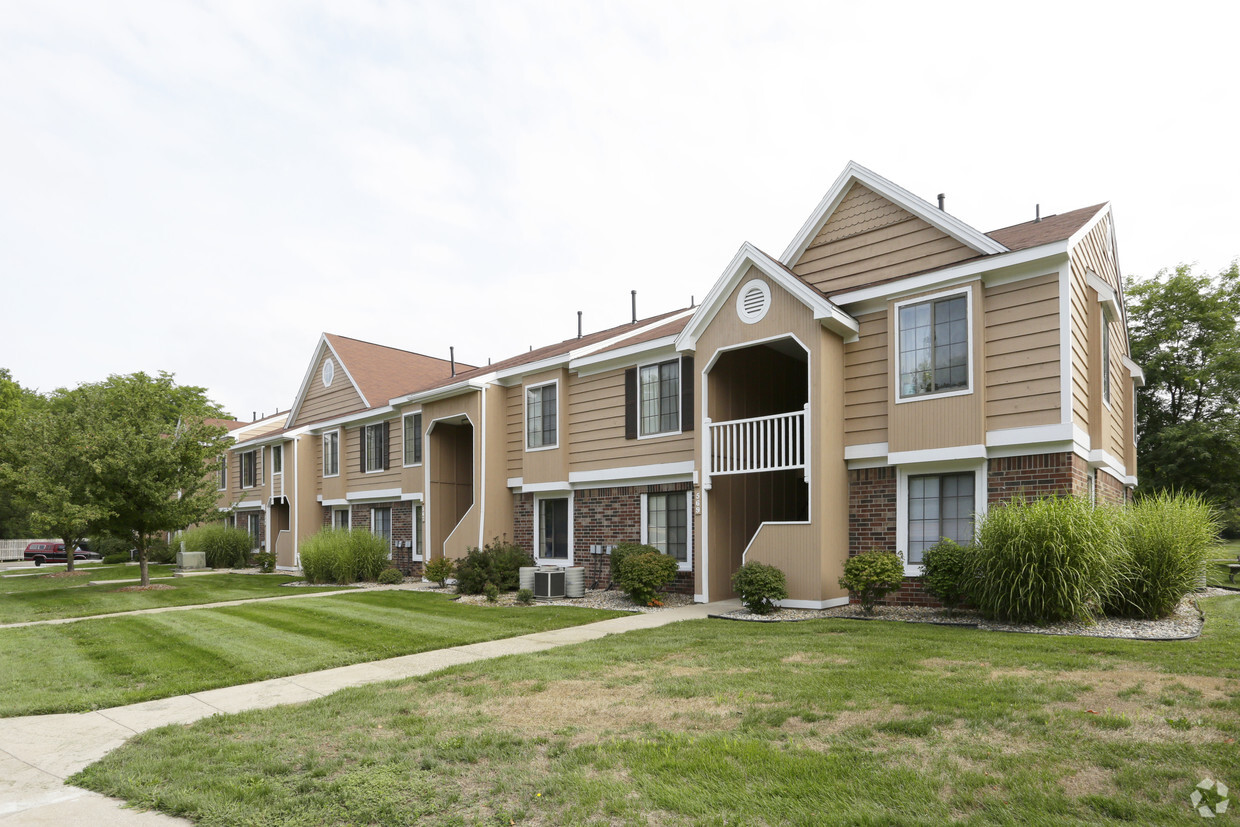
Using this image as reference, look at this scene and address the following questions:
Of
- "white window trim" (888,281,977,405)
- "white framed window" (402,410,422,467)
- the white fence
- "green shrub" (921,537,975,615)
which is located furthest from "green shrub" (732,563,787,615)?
→ the white fence

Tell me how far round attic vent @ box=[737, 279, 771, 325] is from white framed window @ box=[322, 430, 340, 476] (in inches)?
694

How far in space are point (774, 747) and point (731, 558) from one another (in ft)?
32.2

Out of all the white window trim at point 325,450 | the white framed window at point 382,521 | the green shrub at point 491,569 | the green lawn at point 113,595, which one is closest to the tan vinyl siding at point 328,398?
the white window trim at point 325,450

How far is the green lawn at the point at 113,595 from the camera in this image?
1551 cm

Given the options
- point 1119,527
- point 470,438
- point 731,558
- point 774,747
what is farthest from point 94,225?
point 1119,527

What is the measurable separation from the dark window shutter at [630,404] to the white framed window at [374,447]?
34.6 feet

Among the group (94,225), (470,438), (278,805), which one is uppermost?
(94,225)

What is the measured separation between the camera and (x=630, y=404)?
16.7 m

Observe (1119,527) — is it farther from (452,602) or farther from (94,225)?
(94,225)

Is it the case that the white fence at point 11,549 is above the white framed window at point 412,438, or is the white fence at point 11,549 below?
below

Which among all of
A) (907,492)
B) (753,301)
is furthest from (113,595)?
(907,492)

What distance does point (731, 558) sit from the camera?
14.9 m

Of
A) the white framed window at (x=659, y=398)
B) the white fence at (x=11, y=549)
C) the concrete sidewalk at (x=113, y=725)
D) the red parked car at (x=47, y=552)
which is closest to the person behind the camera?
the concrete sidewalk at (x=113, y=725)

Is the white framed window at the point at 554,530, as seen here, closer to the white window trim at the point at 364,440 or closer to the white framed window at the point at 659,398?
the white framed window at the point at 659,398
